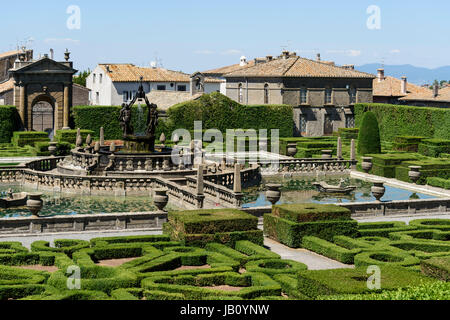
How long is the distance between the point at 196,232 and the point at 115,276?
4689 mm

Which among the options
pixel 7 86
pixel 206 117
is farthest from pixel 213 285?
pixel 7 86

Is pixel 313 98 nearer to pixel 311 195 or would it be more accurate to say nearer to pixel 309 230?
pixel 311 195

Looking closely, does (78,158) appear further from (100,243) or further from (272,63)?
(272,63)

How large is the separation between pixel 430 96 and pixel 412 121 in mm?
16773

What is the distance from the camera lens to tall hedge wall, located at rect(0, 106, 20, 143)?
5738 cm

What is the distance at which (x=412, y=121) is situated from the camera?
58.3 metres

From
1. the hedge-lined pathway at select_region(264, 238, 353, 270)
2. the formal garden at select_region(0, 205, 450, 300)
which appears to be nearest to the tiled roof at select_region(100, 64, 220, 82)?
the formal garden at select_region(0, 205, 450, 300)

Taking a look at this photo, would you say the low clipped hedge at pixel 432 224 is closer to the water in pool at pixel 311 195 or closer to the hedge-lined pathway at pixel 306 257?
the hedge-lined pathway at pixel 306 257

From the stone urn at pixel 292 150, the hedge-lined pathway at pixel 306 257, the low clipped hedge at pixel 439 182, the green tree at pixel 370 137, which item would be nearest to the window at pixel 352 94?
the stone urn at pixel 292 150

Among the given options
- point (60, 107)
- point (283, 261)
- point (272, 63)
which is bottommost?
point (283, 261)

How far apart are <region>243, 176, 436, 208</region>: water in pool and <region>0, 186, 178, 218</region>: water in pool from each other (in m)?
4.81

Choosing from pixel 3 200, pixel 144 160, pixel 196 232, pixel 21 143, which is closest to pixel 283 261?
pixel 196 232

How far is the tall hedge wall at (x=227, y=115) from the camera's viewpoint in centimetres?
6097
